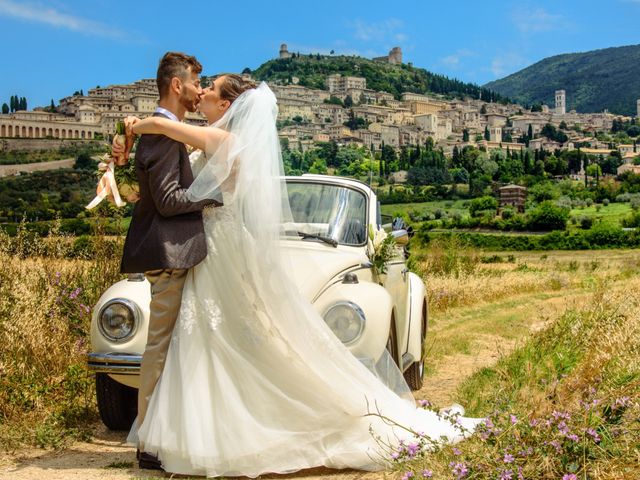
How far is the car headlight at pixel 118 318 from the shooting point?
454cm

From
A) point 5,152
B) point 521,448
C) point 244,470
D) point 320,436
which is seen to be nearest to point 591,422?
point 521,448

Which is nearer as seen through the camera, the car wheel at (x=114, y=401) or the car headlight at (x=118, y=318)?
the car headlight at (x=118, y=318)

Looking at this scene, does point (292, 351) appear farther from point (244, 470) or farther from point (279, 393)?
point (244, 470)

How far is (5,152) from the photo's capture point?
125 metres

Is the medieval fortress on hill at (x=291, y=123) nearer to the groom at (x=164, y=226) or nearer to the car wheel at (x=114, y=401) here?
the car wheel at (x=114, y=401)

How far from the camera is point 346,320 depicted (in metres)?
4.35

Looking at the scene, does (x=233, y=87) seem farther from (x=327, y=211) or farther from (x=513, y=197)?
(x=513, y=197)

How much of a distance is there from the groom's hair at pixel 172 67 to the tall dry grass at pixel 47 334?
2.19 metres

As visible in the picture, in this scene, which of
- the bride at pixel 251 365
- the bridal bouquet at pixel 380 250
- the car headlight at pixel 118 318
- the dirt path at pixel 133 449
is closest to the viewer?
the bride at pixel 251 365

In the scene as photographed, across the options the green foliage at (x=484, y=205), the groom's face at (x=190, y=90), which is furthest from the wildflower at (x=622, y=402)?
the green foliage at (x=484, y=205)

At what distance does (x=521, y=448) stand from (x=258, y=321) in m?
1.44

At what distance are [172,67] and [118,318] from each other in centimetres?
153

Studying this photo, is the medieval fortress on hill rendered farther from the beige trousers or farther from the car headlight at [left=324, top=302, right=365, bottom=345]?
the beige trousers

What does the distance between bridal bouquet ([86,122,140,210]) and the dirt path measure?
1.39m
